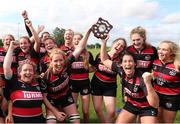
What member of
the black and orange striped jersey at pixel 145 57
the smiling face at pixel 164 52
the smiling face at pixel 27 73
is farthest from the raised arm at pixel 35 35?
the smiling face at pixel 164 52

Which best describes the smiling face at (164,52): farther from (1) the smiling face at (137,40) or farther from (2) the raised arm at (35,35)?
(2) the raised arm at (35,35)

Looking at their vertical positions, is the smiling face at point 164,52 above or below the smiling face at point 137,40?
below

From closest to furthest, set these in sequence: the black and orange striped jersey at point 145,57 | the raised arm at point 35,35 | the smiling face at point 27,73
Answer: the smiling face at point 27,73, the black and orange striped jersey at point 145,57, the raised arm at point 35,35

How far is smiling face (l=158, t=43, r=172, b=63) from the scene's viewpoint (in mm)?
6512

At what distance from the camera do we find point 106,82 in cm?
753

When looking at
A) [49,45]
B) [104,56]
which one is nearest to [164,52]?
A: [104,56]

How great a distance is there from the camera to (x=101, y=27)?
6531mm

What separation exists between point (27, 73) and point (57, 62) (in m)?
0.64

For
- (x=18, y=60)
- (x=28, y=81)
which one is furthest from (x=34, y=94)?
(x=18, y=60)

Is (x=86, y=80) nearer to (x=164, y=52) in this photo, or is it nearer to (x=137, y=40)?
(x=137, y=40)

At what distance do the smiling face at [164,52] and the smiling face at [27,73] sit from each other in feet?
8.34

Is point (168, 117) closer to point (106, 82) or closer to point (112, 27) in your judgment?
point (106, 82)

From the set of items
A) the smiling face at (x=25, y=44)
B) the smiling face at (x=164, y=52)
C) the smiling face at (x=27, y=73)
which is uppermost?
the smiling face at (x=25, y=44)

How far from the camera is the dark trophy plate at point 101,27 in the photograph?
651cm
